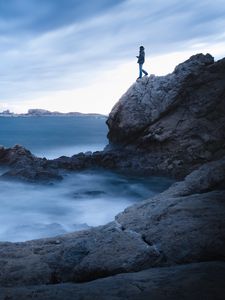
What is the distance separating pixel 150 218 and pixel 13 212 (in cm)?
975

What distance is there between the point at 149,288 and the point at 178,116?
1861cm

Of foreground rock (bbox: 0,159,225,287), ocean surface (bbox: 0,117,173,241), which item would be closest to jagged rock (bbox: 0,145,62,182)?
ocean surface (bbox: 0,117,173,241)

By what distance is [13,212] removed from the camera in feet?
50.9

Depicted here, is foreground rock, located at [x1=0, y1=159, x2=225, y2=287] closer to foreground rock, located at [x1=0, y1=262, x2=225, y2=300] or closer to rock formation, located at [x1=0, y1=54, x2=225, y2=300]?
rock formation, located at [x1=0, y1=54, x2=225, y2=300]

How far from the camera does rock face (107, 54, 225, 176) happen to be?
2061cm

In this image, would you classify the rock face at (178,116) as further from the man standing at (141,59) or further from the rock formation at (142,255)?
the rock formation at (142,255)

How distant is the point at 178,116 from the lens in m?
22.0

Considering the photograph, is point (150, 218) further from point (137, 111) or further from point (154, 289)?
point (137, 111)

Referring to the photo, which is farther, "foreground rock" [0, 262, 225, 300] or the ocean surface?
the ocean surface

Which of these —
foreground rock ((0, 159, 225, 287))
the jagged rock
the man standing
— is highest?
the man standing

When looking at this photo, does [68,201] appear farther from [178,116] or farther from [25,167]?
[178,116]

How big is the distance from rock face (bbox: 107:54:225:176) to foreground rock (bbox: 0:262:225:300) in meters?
15.8

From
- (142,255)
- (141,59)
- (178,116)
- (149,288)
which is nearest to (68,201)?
(178,116)

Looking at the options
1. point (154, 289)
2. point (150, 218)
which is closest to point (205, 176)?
point (150, 218)
